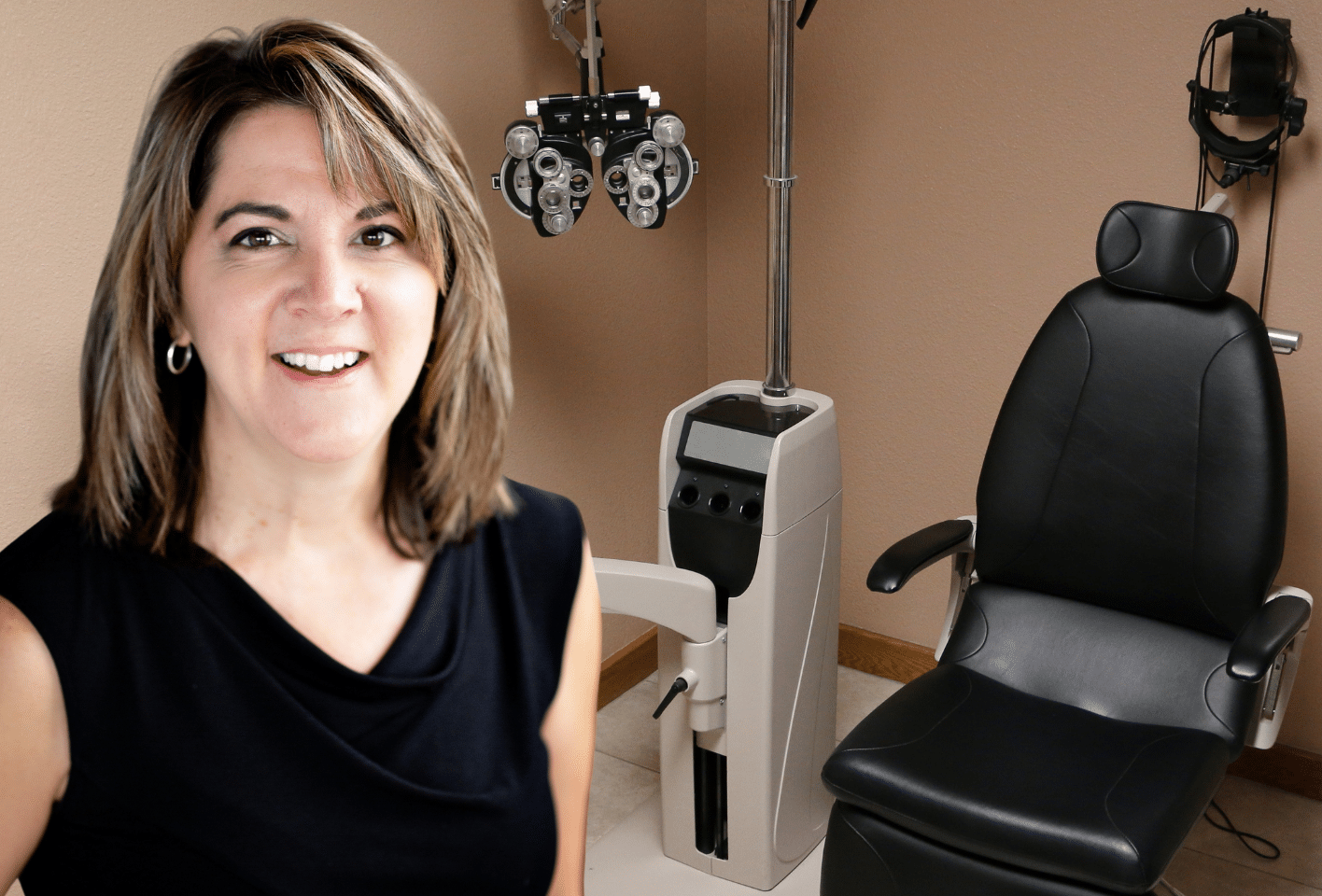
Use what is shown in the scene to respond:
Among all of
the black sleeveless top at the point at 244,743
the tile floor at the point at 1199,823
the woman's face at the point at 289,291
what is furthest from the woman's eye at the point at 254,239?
the tile floor at the point at 1199,823

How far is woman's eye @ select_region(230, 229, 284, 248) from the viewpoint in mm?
620

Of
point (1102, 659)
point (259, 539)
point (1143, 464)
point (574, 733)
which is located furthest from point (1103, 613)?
point (259, 539)

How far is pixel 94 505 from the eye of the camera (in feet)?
2.14

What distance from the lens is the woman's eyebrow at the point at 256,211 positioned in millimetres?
618

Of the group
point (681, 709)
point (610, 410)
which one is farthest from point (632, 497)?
point (681, 709)

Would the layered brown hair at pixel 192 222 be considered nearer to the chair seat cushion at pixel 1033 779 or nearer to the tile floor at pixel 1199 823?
the chair seat cushion at pixel 1033 779

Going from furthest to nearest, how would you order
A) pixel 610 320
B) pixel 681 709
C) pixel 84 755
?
pixel 610 320 → pixel 681 709 → pixel 84 755

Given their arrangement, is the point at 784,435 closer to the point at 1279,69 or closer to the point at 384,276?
the point at 1279,69

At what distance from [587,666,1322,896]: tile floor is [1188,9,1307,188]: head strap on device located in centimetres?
129

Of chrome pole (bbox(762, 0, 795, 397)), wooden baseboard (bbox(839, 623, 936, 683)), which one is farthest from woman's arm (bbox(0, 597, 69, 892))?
wooden baseboard (bbox(839, 623, 936, 683))

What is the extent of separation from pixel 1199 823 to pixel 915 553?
96cm

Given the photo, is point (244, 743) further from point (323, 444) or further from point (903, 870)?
point (903, 870)

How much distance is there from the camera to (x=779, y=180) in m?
2.18

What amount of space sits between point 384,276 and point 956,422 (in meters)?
2.30
